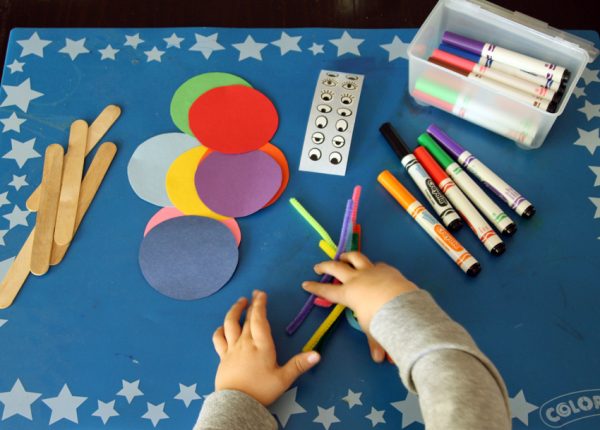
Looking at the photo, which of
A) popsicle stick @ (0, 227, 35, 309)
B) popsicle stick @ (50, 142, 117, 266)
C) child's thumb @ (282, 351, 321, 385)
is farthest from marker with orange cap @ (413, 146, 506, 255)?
popsicle stick @ (0, 227, 35, 309)

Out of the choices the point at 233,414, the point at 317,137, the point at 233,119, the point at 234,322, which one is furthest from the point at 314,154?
the point at 233,414

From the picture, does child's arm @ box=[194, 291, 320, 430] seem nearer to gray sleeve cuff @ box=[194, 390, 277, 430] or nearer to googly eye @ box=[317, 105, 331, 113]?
gray sleeve cuff @ box=[194, 390, 277, 430]

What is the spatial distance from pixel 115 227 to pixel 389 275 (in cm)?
39

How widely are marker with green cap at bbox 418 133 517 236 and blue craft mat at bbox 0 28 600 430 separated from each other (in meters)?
0.02

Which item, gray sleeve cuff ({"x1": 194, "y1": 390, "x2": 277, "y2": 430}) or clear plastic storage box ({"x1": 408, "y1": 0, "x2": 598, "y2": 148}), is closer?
gray sleeve cuff ({"x1": 194, "y1": 390, "x2": 277, "y2": 430})

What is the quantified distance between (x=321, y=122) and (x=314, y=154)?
0.06 metres

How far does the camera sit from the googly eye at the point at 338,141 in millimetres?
868

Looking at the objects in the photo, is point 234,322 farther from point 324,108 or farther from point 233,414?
point 324,108

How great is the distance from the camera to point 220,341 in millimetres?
738

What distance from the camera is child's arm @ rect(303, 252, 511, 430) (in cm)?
60

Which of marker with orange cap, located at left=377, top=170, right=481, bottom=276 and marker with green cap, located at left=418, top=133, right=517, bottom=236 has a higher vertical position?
marker with green cap, located at left=418, top=133, right=517, bottom=236

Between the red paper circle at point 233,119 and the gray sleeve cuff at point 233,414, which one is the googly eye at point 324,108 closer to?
the red paper circle at point 233,119

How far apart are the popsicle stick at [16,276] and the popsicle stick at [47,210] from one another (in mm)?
10

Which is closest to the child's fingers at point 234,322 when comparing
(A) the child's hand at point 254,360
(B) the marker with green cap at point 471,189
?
(A) the child's hand at point 254,360
